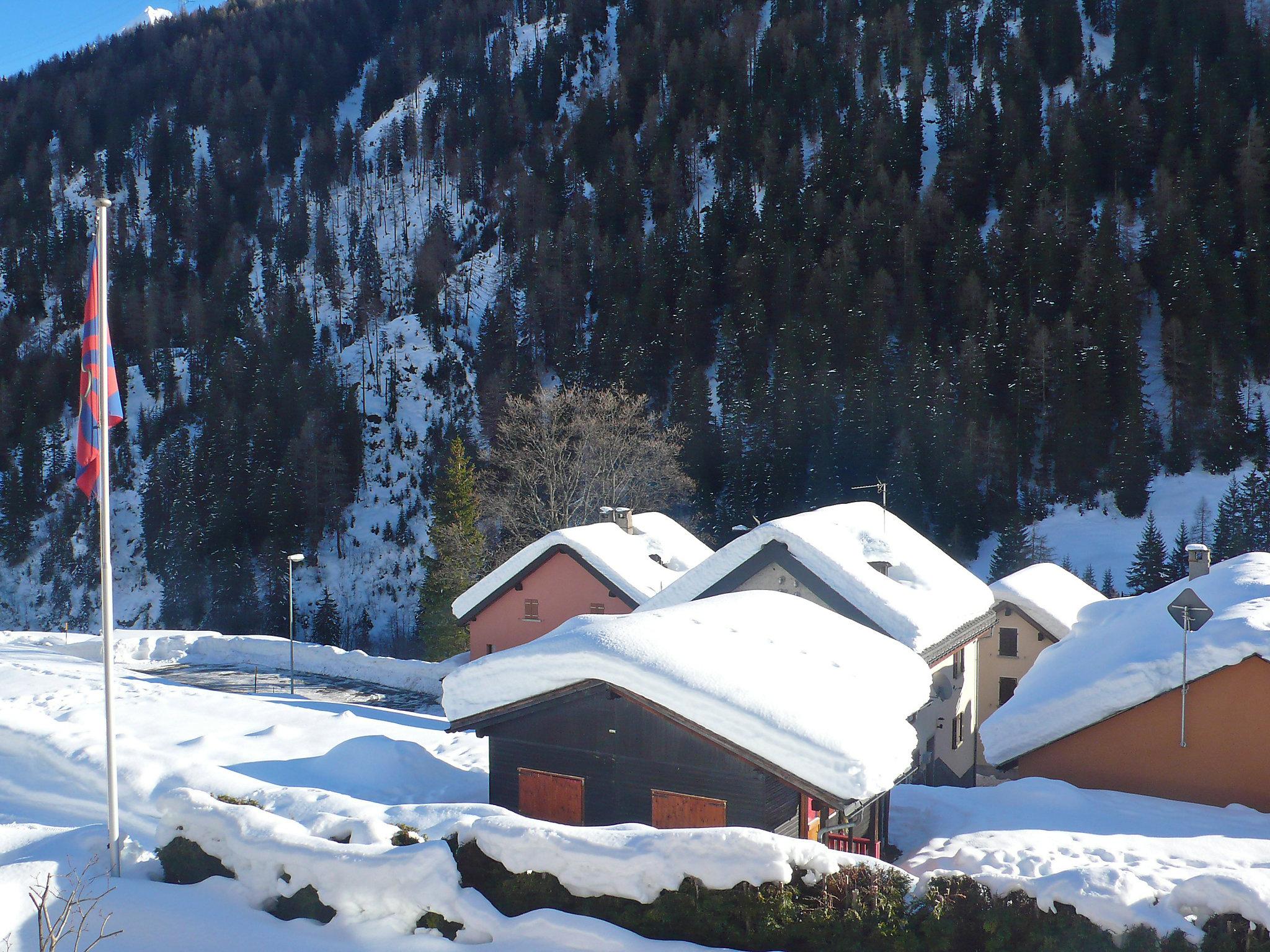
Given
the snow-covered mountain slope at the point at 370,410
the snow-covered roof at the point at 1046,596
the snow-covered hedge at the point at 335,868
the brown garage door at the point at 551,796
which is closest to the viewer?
the snow-covered hedge at the point at 335,868

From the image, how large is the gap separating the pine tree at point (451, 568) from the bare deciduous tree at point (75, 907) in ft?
94.4

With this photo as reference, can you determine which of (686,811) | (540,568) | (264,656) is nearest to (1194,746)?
(686,811)

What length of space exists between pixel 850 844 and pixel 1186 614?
7.14 meters

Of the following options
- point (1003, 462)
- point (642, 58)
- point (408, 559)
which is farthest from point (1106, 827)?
point (642, 58)

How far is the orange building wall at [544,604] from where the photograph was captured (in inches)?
1186

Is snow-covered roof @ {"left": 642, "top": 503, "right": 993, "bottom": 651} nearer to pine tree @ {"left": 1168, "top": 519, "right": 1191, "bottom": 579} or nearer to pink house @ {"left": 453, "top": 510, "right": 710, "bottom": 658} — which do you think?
pink house @ {"left": 453, "top": 510, "right": 710, "bottom": 658}

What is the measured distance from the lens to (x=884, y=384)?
61156 millimetres

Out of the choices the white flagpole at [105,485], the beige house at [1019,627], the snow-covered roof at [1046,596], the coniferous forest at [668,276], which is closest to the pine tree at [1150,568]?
the coniferous forest at [668,276]

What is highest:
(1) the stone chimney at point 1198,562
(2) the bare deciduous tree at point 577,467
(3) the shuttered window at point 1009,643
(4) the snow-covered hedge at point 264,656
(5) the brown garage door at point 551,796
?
(2) the bare deciduous tree at point 577,467

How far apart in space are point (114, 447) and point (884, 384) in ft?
245

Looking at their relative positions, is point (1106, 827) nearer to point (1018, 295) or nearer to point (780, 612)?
point (780, 612)

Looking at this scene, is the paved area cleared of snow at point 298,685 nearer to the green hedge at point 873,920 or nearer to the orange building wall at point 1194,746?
the orange building wall at point 1194,746

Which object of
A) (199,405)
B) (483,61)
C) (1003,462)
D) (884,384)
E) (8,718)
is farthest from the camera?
(483,61)

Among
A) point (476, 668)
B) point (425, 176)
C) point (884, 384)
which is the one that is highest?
point (425, 176)
